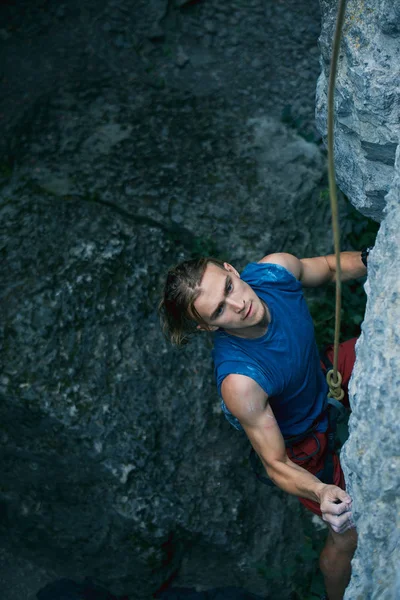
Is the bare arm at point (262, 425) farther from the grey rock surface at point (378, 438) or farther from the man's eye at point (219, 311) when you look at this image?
the grey rock surface at point (378, 438)

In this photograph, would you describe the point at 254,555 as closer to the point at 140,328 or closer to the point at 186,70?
the point at 140,328

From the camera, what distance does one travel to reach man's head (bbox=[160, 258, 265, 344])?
2.58 m

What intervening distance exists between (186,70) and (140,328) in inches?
78.4

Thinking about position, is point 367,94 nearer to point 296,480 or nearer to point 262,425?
point 262,425

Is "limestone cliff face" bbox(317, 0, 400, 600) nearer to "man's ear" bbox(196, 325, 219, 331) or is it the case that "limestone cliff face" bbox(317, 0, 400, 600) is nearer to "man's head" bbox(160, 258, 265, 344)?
"man's head" bbox(160, 258, 265, 344)

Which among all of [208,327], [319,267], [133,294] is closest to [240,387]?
[208,327]

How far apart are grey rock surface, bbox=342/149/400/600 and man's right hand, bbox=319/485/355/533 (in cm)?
15

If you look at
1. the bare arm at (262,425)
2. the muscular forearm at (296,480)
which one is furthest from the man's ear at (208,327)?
the muscular forearm at (296,480)

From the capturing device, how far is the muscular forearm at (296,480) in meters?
2.29

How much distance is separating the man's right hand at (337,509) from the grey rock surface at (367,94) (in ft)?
4.02

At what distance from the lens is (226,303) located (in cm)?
259

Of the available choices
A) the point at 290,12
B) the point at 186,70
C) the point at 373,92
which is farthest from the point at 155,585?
the point at 290,12

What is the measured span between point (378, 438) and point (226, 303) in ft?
3.13

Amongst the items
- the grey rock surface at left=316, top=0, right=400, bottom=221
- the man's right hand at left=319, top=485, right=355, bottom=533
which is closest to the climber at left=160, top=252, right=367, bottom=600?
the man's right hand at left=319, top=485, right=355, bottom=533
